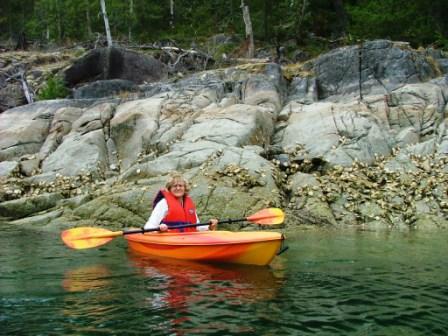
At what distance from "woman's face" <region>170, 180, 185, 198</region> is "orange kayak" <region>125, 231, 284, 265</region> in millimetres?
678

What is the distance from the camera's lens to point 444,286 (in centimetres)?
584

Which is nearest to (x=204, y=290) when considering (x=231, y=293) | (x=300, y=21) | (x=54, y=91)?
(x=231, y=293)

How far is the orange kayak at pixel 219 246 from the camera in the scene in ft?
23.0

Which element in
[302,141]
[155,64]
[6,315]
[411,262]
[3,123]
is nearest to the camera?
[6,315]

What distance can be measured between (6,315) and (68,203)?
6.94m

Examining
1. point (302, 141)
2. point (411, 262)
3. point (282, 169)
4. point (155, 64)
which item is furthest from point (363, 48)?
point (411, 262)

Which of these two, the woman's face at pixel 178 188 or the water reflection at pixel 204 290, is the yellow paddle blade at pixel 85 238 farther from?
the woman's face at pixel 178 188

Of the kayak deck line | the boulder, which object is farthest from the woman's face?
the boulder

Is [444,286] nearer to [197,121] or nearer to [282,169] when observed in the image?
[282,169]

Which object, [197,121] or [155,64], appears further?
[155,64]

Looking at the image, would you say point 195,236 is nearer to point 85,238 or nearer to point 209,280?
point 209,280

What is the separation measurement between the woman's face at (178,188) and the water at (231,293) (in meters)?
1.07

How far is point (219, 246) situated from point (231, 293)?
1552 mm

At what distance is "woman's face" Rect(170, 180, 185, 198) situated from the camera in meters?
8.31
